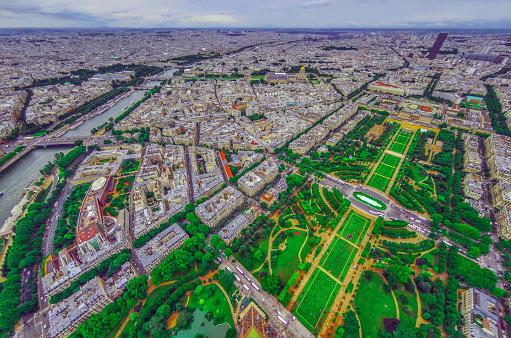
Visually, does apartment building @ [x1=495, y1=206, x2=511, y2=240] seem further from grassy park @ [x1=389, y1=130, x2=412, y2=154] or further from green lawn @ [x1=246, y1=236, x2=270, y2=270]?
green lawn @ [x1=246, y1=236, x2=270, y2=270]

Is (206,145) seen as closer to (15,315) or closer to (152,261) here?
(152,261)

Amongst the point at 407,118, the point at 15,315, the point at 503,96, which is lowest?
the point at 15,315

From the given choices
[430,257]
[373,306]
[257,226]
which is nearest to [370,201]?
[430,257]

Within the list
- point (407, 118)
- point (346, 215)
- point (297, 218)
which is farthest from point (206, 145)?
point (407, 118)

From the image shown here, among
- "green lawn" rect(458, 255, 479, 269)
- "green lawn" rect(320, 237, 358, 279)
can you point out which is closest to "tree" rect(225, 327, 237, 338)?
"green lawn" rect(320, 237, 358, 279)

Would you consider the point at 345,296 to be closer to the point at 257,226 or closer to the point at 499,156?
the point at 257,226
